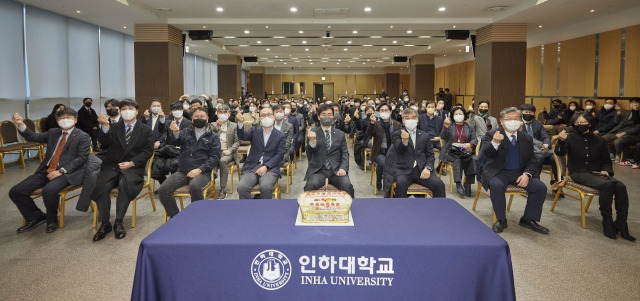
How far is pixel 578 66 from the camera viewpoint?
1314 cm

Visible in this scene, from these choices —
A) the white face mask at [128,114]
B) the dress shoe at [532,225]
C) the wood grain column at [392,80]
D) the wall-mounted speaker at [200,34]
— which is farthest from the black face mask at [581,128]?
the wood grain column at [392,80]

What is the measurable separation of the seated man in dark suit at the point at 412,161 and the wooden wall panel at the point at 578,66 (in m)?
9.68

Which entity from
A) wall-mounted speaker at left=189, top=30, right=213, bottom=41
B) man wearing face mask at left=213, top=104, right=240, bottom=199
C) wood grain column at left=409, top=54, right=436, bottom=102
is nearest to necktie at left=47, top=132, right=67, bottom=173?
man wearing face mask at left=213, top=104, right=240, bottom=199

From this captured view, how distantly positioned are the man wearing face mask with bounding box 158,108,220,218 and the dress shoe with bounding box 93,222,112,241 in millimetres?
634

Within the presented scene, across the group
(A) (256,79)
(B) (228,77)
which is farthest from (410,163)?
(A) (256,79)

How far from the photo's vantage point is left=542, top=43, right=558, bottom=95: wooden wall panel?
14359 millimetres

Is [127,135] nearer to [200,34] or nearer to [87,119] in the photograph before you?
[87,119]

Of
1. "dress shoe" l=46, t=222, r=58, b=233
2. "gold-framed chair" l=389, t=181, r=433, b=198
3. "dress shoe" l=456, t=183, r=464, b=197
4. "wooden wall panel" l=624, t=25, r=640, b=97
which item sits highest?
"wooden wall panel" l=624, t=25, r=640, b=97

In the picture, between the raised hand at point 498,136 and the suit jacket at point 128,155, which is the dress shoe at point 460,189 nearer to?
the raised hand at point 498,136

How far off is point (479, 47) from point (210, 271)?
13.3m

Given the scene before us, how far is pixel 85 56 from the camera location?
1256 cm

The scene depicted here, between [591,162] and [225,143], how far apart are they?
4959 millimetres

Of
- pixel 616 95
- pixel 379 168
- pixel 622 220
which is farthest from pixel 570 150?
pixel 616 95

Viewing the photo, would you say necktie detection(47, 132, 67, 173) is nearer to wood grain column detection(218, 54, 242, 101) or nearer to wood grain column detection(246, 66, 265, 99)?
wood grain column detection(218, 54, 242, 101)
